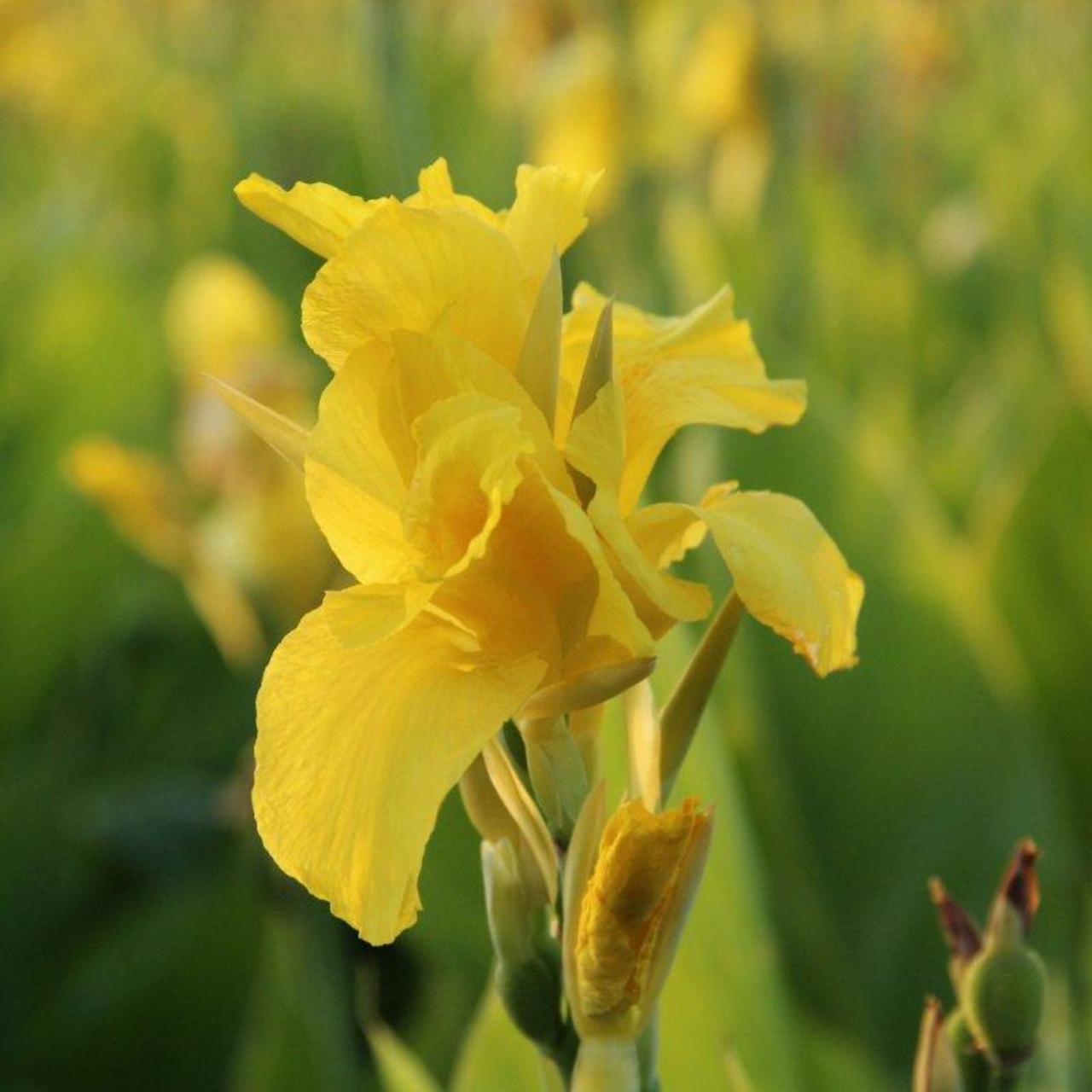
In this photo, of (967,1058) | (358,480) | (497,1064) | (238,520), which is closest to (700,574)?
(238,520)

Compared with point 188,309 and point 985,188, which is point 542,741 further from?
point 985,188

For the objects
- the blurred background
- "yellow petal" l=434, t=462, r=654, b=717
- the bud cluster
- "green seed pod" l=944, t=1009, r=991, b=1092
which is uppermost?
"yellow petal" l=434, t=462, r=654, b=717

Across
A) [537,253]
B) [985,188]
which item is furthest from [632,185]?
[537,253]

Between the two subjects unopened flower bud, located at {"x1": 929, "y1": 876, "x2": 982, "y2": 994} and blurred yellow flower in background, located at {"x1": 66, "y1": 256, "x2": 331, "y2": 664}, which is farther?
blurred yellow flower in background, located at {"x1": 66, "y1": 256, "x2": 331, "y2": 664}

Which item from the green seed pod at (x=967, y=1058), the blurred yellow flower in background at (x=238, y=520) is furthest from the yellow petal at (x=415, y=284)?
the blurred yellow flower in background at (x=238, y=520)

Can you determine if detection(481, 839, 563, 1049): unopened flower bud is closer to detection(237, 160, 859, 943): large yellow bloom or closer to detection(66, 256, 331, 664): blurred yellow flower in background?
detection(237, 160, 859, 943): large yellow bloom

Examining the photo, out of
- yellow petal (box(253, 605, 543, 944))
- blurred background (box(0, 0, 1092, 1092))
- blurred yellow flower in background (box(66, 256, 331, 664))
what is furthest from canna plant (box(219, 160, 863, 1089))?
blurred yellow flower in background (box(66, 256, 331, 664))

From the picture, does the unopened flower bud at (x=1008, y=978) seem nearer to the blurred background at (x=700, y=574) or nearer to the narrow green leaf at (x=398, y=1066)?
the blurred background at (x=700, y=574)
